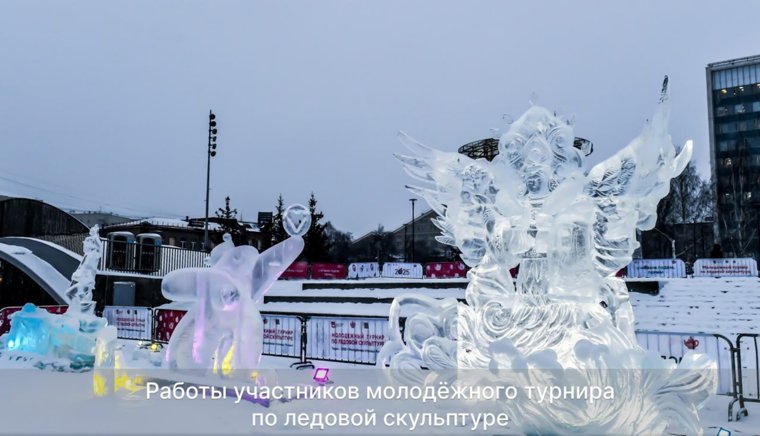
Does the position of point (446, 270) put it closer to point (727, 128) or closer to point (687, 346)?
point (687, 346)

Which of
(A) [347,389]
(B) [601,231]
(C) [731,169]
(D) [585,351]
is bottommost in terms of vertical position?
(A) [347,389]

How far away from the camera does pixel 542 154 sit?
222 inches

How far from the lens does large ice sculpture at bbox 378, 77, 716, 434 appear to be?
450 centimetres

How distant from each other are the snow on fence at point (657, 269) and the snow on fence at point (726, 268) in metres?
0.57

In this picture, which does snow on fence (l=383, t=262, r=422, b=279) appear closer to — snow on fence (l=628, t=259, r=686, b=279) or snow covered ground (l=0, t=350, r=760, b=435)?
snow on fence (l=628, t=259, r=686, b=279)

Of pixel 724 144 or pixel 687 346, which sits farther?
pixel 724 144

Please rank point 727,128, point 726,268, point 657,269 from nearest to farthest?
point 726,268 < point 657,269 < point 727,128

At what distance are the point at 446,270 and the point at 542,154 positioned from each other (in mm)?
17468

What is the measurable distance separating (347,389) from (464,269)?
14944mm

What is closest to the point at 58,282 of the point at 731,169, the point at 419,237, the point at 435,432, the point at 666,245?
the point at 435,432

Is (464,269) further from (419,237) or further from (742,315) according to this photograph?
(419,237)

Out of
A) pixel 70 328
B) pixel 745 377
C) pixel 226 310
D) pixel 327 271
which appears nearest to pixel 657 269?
pixel 745 377

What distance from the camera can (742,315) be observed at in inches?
582

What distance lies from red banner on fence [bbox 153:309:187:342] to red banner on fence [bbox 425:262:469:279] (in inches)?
466
